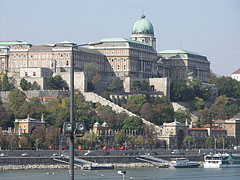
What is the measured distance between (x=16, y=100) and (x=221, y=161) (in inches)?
950

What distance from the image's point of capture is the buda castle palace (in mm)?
110188

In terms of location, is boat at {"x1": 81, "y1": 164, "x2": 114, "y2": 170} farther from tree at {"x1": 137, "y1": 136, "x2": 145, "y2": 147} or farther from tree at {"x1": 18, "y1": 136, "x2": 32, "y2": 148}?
tree at {"x1": 137, "y1": 136, "x2": 145, "y2": 147}

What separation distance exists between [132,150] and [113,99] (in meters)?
23.3

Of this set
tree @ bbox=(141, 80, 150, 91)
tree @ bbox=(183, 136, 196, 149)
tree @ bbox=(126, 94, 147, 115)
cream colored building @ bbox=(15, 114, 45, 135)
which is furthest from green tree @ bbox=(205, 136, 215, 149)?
cream colored building @ bbox=(15, 114, 45, 135)

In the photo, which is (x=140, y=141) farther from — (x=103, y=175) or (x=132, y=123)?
(x=103, y=175)

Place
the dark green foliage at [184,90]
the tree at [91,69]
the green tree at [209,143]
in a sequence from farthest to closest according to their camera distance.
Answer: the dark green foliage at [184,90] → the tree at [91,69] → the green tree at [209,143]

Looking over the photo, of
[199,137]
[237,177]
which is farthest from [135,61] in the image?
[237,177]

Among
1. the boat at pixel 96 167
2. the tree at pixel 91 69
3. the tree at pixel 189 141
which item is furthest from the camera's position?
the tree at pixel 91 69

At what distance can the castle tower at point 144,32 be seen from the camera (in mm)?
136150

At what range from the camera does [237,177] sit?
63281 millimetres

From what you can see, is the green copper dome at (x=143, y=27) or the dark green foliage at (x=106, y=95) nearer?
the dark green foliage at (x=106, y=95)

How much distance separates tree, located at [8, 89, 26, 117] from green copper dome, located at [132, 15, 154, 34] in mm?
41943

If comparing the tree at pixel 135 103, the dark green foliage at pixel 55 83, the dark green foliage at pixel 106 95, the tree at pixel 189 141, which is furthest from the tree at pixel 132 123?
the dark green foliage at pixel 55 83

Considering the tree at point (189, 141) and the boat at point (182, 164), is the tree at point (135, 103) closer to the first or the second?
the tree at point (189, 141)
